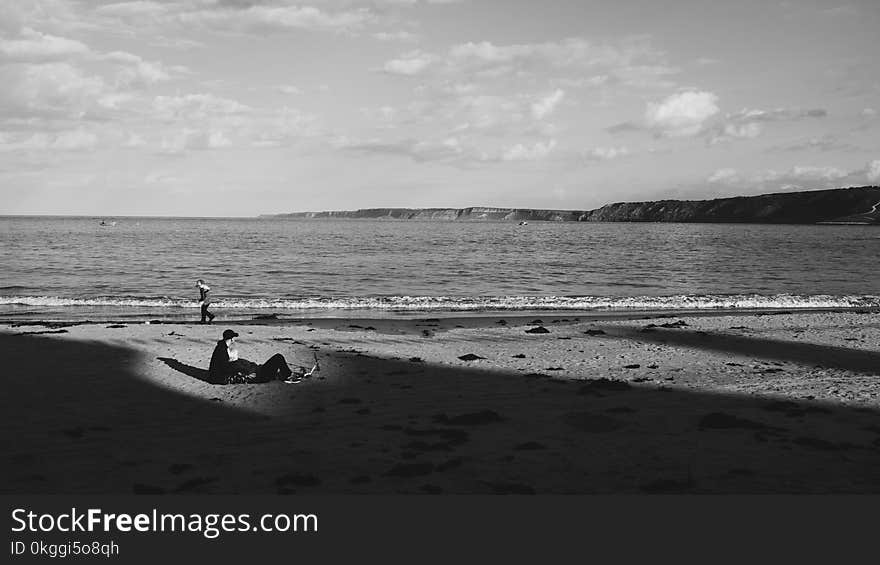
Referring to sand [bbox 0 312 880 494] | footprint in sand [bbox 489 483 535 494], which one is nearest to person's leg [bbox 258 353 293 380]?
sand [bbox 0 312 880 494]

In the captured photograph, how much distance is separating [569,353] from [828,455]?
7931 millimetres

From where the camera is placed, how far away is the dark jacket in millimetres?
12227

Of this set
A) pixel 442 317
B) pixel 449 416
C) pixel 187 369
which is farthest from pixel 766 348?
pixel 187 369

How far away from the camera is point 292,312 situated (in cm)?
2575

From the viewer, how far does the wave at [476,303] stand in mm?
27062

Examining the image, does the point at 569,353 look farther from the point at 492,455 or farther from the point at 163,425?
the point at 163,425

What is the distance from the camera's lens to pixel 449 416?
10148 mm

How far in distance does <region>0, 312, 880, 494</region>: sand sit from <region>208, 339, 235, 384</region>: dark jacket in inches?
11.6

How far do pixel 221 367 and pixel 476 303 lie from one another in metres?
16.7

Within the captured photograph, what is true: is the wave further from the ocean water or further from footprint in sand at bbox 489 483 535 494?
footprint in sand at bbox 489 483 535 494

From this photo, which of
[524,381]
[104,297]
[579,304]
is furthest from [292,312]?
[524,381]

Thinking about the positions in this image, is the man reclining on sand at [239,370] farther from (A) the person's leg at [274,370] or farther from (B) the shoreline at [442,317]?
(B) the shoreline at [442,317]

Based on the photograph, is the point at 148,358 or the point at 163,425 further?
the point at 148,358

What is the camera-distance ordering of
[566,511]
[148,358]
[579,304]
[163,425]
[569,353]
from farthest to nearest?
[579,304]
[569,353]
[148,358]
[163,425]
[566,511]
